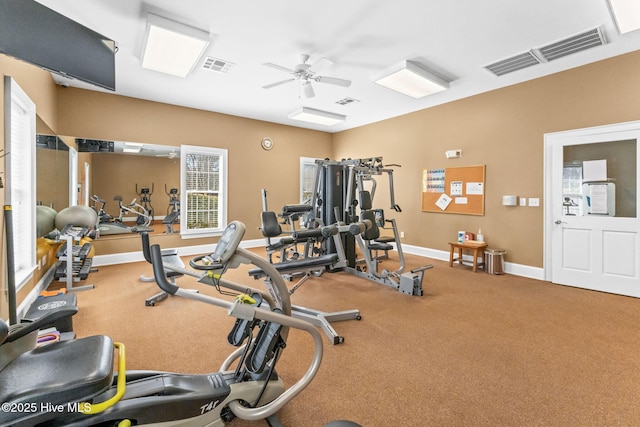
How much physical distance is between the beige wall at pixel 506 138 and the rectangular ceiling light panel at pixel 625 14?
1023 mm

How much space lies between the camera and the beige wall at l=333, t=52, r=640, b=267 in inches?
149

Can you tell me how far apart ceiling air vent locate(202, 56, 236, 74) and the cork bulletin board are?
3.91 metres

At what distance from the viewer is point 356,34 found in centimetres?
320

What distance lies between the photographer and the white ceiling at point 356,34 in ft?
9.02

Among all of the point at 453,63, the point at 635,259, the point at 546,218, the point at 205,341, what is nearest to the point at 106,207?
the point at 205,341

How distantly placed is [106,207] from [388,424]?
5.25 meters

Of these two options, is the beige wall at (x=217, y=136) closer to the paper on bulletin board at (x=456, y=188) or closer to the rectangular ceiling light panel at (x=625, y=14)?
the paper on bulletin board at (x=456, y=188)

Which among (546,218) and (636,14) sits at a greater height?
(636,14)

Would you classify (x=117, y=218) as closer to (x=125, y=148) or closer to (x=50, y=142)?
(x=125, y=148)

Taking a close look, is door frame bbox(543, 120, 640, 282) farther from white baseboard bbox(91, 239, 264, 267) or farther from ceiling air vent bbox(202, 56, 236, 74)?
white baseboard bbox(91, 239, 264, 267)

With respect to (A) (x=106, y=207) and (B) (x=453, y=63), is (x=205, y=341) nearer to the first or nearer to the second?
(A) (x=106, y=207)

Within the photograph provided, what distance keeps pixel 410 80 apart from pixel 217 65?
2.58 meters

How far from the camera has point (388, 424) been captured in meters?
1.60

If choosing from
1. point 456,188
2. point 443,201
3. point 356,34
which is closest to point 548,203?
point 456,188
